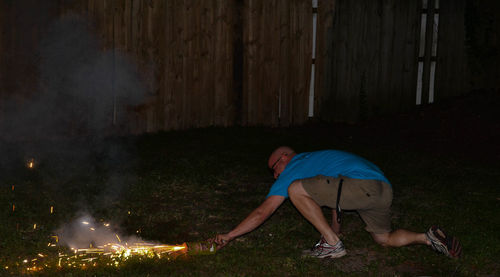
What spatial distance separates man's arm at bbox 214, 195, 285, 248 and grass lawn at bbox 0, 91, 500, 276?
26 cm

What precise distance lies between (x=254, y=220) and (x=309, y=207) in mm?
511

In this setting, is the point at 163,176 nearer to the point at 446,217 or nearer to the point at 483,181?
the point at 446,217

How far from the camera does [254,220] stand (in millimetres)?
4641

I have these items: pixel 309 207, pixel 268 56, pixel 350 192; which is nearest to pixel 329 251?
pixel 309 207

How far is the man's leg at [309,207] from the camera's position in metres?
4.79

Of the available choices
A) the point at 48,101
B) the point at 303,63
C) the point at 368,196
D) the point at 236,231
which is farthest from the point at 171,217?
the point at 303,63

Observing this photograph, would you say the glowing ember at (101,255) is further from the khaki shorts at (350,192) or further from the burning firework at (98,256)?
the khaki shorts at (350,192)

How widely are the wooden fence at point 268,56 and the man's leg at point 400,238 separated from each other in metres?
6.15

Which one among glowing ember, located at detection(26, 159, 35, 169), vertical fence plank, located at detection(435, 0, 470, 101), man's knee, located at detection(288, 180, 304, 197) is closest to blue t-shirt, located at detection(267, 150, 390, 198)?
man's knee, located at detection(288, 180, 304, 197)

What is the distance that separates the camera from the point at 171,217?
619cm

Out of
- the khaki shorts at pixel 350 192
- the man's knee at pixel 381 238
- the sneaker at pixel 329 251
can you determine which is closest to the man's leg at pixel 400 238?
the man's knee at pixel 381 238

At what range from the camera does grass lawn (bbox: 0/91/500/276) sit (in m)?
4.86

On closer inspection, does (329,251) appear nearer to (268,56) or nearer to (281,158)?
(281,158)

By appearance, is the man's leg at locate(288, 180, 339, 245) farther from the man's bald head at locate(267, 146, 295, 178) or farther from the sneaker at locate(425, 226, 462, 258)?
the sneaker at locate(425, 226, 462, 258)
